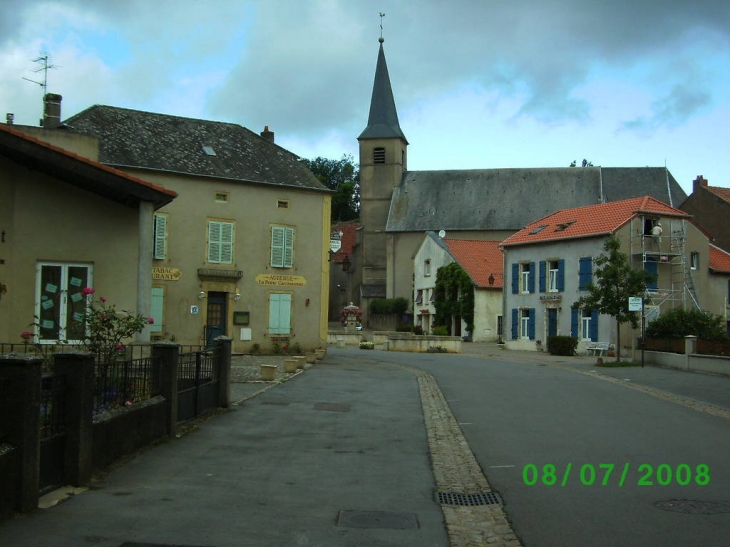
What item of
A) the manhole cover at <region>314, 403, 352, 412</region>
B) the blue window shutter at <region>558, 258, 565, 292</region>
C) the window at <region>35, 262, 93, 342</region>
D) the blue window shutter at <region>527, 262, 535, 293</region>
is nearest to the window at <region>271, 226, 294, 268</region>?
the window at <region>35, 262, 93, 342</region>

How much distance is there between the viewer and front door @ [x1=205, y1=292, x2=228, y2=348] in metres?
29.1

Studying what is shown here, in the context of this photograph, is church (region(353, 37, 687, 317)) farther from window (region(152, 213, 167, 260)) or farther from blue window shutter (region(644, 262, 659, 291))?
window (region(152, 213, 167, 260))

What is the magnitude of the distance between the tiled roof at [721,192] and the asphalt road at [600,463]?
36.7 metres

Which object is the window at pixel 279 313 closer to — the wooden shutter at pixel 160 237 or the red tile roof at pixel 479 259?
the wooden shutter at pixel 160 237

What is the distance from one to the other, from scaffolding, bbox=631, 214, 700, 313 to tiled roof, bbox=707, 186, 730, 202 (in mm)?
12892

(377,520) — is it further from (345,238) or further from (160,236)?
(345,238)

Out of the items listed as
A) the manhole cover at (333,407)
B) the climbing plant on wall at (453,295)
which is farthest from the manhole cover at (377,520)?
the climbing plant on wall at (453,295)

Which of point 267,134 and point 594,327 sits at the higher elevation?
point 267,134

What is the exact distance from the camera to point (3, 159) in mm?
14211

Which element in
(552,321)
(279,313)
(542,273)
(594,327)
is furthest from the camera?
(542,273)

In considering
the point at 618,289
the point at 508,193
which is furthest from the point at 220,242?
the point at 508,193

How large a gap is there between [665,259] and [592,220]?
421 centimetres

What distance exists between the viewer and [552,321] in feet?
143

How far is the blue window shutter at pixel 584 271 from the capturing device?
133 ft
